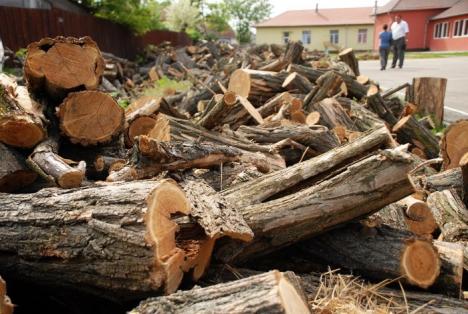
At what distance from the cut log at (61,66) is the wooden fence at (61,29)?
1026 cm

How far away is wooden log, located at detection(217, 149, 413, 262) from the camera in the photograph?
2.39m

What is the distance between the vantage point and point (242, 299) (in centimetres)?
168

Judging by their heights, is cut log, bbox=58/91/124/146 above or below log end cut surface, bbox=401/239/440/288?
above

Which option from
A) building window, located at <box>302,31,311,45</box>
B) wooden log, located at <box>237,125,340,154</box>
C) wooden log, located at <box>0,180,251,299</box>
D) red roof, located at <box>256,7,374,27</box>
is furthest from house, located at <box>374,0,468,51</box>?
wooden log, located at <box>0,180,251,299</box>

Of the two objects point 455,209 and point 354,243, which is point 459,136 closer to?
point 455,209

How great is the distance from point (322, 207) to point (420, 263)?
2.04 feet

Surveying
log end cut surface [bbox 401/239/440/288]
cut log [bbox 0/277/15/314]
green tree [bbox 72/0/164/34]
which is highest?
green tree [bbox 72/0/164/34]

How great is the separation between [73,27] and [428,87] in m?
12.6

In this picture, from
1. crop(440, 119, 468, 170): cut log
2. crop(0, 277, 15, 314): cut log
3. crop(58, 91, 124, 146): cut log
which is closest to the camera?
crop(0, 277, 15, 314): cut log

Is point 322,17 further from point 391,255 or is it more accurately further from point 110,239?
point 110,239

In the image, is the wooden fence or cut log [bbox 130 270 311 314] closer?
cut log [bbox 130 270 311 314]

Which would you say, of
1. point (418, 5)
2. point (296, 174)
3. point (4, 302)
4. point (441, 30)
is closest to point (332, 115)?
point (296, 174)

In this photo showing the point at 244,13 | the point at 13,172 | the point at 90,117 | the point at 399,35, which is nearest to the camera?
the point at 13,172

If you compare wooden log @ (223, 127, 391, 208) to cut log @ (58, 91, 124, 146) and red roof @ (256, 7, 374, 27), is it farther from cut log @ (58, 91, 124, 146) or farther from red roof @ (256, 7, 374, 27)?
red roof @ (256, 7, 374, 27)
